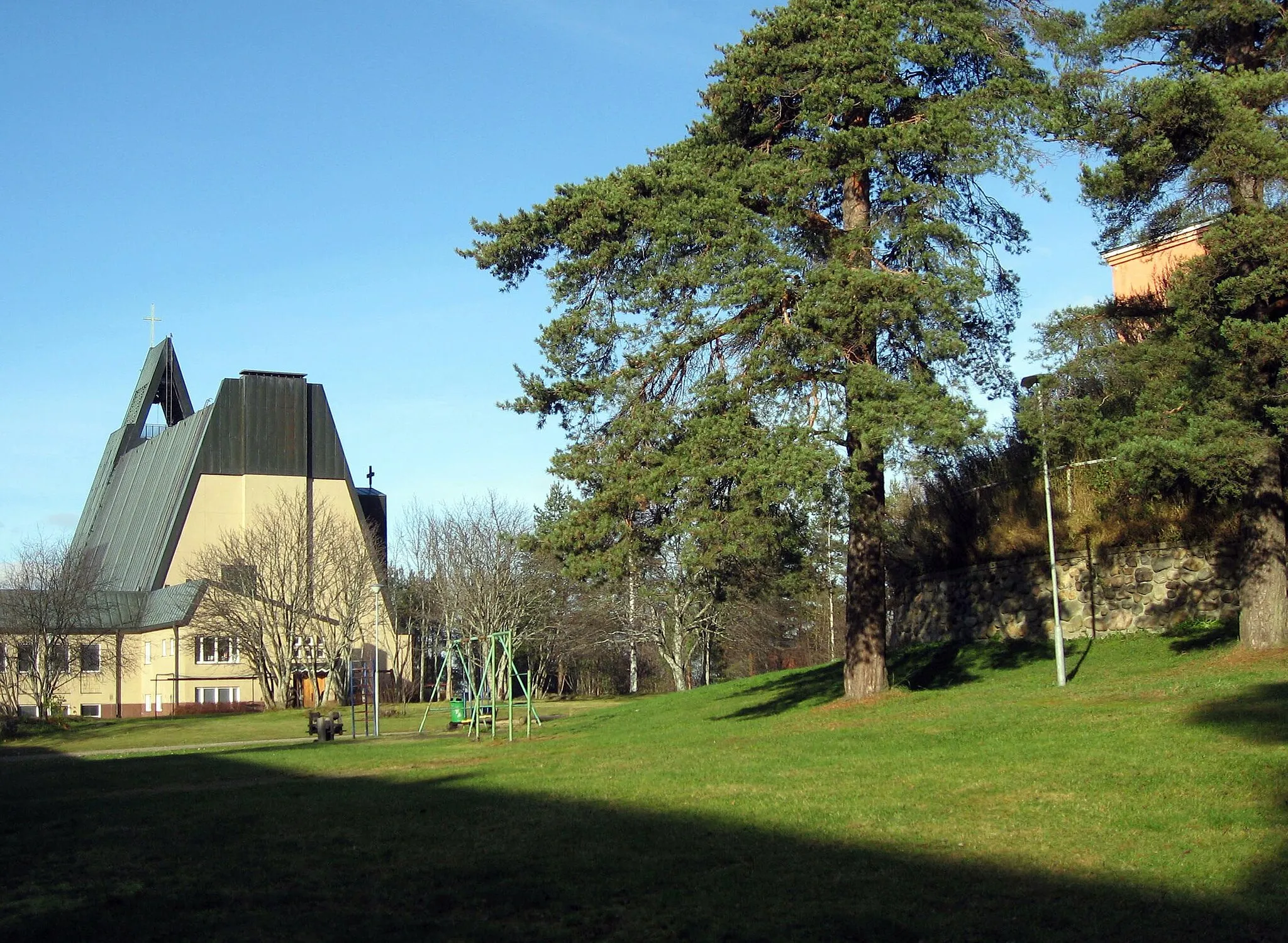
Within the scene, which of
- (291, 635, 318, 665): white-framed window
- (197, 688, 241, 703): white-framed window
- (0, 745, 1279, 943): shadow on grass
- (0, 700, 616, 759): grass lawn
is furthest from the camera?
(197, 688, 241, 703): white-framed window

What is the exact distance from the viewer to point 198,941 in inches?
295

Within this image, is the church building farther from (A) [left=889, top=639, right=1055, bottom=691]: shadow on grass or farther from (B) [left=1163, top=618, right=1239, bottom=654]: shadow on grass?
(B) [left=1163, top=618, right=1239, bottom=654]: shadow on grass

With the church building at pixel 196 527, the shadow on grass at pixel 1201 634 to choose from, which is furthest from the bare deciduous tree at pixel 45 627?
the shadow on grass at pixel 1201 634

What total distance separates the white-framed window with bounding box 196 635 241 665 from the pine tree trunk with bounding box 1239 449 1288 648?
157 feet

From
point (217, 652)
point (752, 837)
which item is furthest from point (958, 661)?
point (217, 652)

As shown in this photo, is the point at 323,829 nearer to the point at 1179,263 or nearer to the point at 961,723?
the point at 961,723

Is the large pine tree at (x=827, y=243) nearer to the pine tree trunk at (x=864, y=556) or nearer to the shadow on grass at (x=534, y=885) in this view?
the pine tree trunk at (x=864, y=556)

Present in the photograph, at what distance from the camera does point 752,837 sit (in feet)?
34.1

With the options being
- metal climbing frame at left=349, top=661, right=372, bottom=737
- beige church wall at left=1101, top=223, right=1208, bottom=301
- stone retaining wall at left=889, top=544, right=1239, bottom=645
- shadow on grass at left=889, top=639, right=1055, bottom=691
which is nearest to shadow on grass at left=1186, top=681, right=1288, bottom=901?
beige church wall at left=1101, top=223, right=1208, bottom=301

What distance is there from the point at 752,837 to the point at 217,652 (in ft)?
174

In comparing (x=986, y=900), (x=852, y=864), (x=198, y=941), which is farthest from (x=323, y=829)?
(x=986, y=900)

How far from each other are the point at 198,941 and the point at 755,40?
17762 mm

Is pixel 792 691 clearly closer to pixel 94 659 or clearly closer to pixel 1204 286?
pixel 1204 286

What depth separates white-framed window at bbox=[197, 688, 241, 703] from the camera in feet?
190
